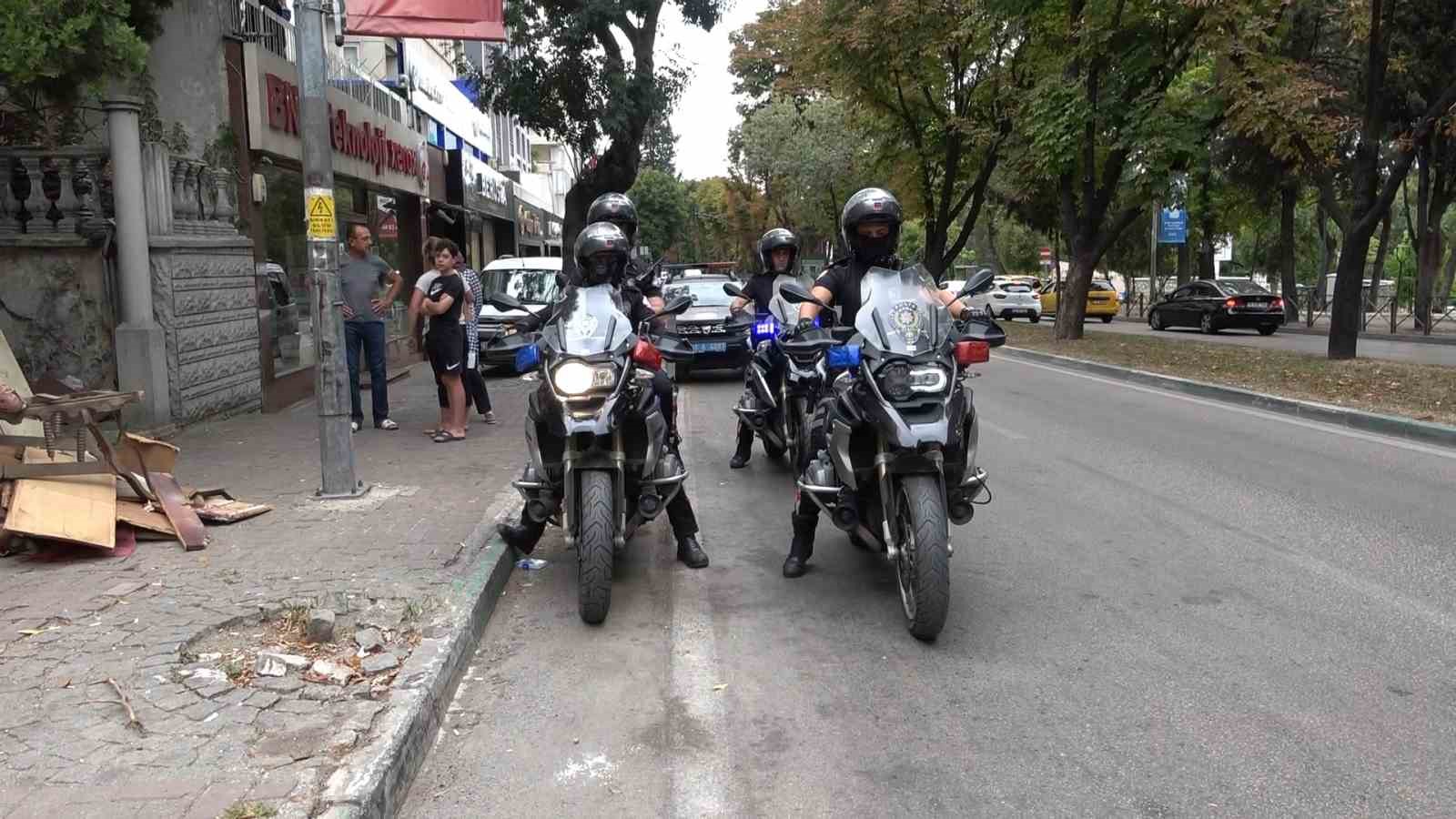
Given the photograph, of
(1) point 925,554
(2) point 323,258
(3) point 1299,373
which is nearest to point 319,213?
(2) point 323,258

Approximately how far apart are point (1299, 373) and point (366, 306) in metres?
12.1

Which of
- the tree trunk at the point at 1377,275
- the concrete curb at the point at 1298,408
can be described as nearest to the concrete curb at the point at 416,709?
the concrete curb at the point at 1298,408

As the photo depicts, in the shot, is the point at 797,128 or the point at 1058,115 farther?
the point at 797,128

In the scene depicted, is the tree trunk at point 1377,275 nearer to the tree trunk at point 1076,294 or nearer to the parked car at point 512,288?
the tree trunk at point 1076,294

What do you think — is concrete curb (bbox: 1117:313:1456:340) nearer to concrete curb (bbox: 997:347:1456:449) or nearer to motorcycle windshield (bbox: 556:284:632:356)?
concrete curb (bbox: 997:347:1456:449)

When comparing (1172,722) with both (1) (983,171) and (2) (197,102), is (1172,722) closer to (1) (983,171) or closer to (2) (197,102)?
(2) (197,102)

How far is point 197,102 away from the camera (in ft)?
35.0

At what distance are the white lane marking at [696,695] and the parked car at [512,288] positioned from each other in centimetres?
990

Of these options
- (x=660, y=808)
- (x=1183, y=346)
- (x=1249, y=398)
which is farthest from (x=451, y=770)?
(x=1183, y=346)

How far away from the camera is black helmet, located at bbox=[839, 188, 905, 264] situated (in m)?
5.58

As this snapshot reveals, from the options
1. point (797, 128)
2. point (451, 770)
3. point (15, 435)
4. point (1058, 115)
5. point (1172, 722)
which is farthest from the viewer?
point (797, 128)

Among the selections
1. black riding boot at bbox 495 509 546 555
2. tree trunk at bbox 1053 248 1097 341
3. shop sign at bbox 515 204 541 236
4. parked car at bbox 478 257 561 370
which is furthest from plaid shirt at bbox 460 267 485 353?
shop sign at bbox 515 204 541 236

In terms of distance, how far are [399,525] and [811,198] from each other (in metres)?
40.8

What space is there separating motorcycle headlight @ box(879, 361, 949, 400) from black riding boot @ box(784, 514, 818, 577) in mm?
1246
